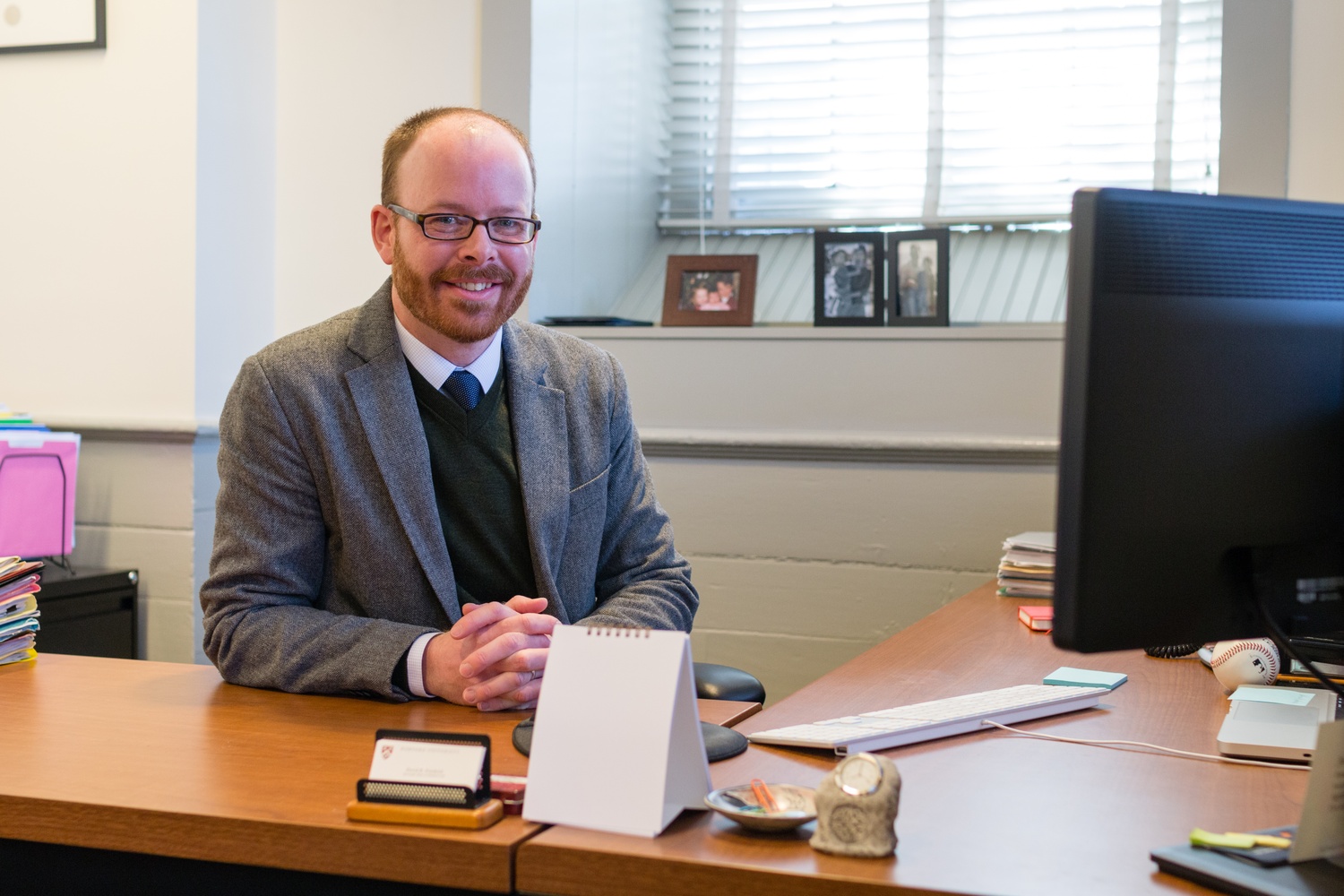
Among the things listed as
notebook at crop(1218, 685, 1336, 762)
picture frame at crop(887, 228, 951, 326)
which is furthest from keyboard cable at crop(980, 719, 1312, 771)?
picture frame at crop(887, 228, 951, 326)

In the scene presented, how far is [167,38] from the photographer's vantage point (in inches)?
112

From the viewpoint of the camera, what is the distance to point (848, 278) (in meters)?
2.98

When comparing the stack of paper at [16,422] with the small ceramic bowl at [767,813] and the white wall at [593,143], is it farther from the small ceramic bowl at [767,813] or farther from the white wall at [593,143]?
the small ceramic bowl at [767,813]

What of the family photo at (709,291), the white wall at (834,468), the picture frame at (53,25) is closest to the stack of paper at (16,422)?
the picture frame at (53,25)

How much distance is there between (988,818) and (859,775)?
14 centimetres

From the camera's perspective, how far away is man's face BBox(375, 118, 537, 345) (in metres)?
1.65

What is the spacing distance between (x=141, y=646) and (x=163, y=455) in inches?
17.9

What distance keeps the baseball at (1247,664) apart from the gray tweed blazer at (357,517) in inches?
27.1

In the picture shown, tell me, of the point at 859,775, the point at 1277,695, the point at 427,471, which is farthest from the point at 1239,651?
the point at 427,471

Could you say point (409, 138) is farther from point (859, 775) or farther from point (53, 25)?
point (53, 25)

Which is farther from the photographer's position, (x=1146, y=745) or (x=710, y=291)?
(x=710, y=291)

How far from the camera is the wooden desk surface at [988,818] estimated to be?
86 cm

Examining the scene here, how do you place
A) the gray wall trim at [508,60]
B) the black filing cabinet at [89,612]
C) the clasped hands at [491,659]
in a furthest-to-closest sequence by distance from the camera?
the gray wall trim at [508,60]
the black filing cabinet at [89,612]
the clasped hands at [491,659]

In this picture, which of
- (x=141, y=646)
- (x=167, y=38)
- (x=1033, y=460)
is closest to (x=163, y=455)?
(x=141, y=646)
